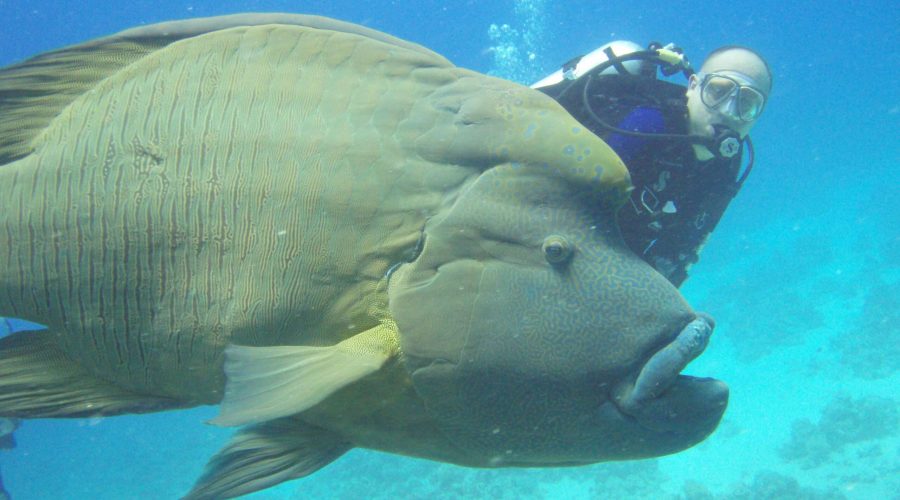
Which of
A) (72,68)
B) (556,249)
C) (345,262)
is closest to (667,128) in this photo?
(556,249)

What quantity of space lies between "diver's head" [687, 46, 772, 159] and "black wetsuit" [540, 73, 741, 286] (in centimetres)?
22

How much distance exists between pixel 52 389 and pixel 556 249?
6.51 ft

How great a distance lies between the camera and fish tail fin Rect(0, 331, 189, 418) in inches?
81.3

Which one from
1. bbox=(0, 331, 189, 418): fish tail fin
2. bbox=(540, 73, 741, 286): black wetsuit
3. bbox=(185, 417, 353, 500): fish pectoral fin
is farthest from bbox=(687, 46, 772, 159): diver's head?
bbox=(0, 331, 189, 418): fish tail fin

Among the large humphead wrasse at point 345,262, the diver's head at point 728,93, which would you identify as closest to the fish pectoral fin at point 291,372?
the large humphead wrasse at point 345,262

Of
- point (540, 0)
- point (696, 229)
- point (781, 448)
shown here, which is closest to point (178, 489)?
point (781, 448)

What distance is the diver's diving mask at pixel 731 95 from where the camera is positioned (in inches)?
147

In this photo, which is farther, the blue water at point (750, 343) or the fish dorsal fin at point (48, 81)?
the blue water at point (750, 343)

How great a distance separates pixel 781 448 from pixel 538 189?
53.4ft

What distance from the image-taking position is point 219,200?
176 centimetres

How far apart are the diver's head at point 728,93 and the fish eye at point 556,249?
2.44 metres

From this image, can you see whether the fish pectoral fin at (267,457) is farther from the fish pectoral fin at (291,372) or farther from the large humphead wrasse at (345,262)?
the fish pectoral fin at (291,372)

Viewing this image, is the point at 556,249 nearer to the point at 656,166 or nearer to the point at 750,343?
the point at 656,166

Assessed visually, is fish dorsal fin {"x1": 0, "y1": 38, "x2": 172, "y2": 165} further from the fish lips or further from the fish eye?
the fish lips
